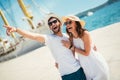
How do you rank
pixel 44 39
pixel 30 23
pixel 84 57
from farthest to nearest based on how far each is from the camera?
pixel 30 23 < pixel 44 39 < pixel 84 57

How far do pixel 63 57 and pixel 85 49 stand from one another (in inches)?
14.6

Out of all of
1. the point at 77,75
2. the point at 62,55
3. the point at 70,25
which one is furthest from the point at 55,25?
the point at 77,75

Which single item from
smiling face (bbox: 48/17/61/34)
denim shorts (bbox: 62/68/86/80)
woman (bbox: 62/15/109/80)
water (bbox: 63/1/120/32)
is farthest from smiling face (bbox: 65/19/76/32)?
water (bbox: 63/1/120/32)

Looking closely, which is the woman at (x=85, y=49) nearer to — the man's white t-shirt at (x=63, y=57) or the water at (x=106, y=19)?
the man's white t-shirt at (x=63, y=57)

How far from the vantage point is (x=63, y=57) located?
3.45 metres

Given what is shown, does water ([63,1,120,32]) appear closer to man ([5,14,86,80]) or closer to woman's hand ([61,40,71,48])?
man ([5,14,86,80])

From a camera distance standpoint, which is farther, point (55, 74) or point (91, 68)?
point (55, 74)

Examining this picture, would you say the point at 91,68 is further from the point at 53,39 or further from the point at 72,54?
the point at 53,39

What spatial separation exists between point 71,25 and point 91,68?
2.17 feet

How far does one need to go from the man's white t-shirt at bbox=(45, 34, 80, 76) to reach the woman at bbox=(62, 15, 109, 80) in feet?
0.33

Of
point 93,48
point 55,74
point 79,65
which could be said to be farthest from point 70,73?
point 55,74

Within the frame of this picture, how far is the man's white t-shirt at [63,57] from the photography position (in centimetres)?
344

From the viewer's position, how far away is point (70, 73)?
3.48m

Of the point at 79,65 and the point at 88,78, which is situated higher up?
the point at 79,65
